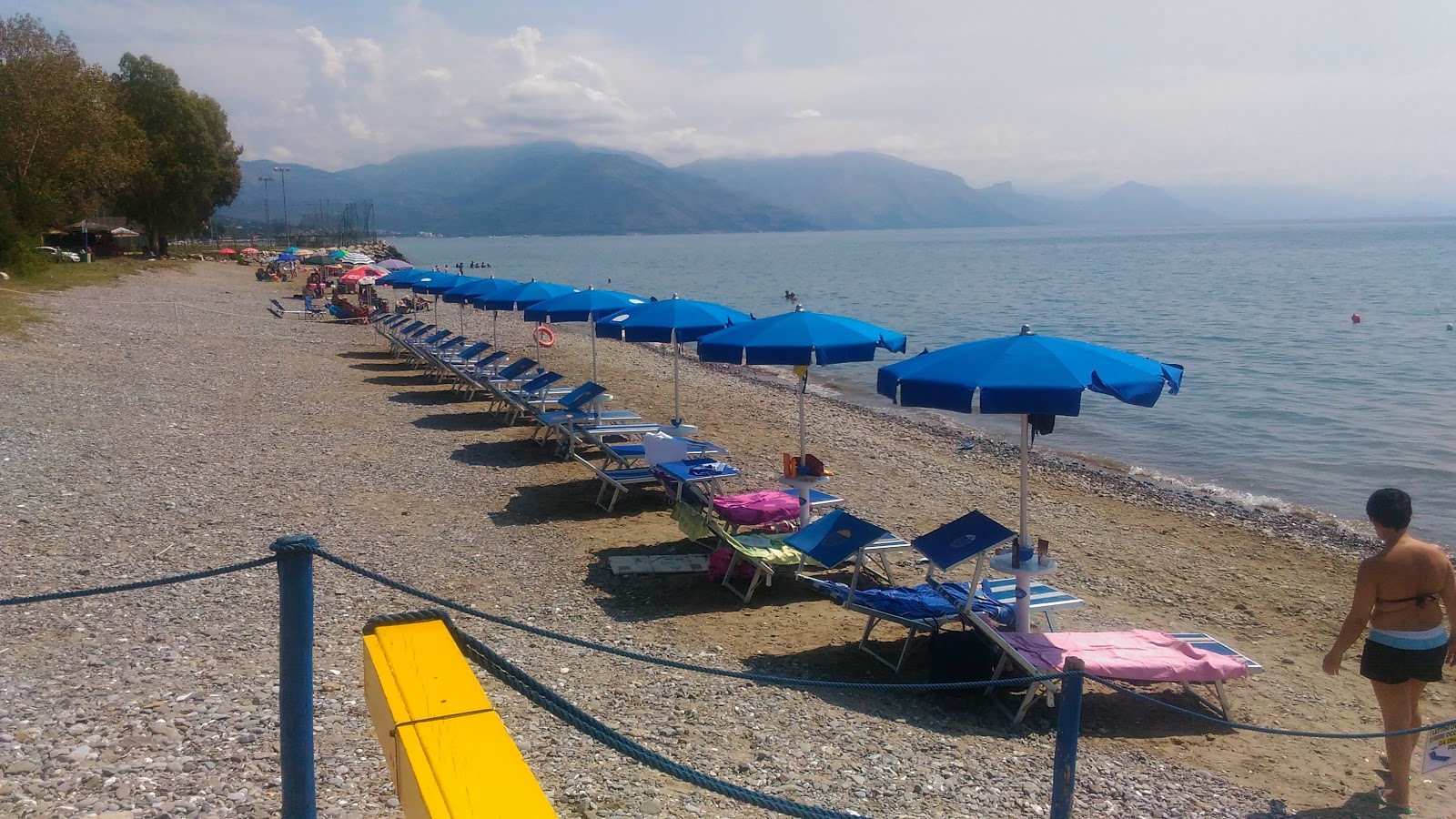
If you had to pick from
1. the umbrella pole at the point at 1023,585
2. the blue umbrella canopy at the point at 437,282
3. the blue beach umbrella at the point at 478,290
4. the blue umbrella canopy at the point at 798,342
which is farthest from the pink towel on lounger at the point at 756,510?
the blue umbrella canopy at the point at 437,282

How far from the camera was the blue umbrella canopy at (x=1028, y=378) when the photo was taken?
5.44 m

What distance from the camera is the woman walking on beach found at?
445 centimetres

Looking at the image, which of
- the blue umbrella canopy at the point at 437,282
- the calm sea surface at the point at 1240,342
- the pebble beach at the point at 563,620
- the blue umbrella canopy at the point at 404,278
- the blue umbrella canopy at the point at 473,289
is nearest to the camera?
the pebble beach at the point at 563,620

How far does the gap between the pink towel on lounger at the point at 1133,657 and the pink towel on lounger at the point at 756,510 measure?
259 centimetres

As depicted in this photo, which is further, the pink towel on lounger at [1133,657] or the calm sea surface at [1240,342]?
the calm sea surface at [1240,342]

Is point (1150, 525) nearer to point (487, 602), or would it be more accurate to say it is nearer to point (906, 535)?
point (906, 535)

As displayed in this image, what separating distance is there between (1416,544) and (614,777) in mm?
3646

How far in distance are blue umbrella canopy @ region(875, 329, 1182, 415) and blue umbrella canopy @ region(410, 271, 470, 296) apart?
1423 cm

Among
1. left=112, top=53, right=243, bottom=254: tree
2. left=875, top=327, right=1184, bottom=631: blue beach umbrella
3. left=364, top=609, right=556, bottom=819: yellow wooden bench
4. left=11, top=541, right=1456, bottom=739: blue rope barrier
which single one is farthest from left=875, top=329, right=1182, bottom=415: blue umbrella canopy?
left=112, top=53, right=243, bottom=254: tree

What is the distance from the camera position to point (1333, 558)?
10000mm

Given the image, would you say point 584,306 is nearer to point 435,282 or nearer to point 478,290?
point 478,290

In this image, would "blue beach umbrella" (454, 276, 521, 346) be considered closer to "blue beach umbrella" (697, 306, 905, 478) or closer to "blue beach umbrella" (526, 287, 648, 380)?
"blue beach umbrella" (526, 287, 648, 380)

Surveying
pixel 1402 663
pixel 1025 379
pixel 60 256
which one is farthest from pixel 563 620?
pixel 60 256

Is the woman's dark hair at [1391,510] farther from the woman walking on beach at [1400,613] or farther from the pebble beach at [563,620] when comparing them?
the pebble beach at [563,620]
